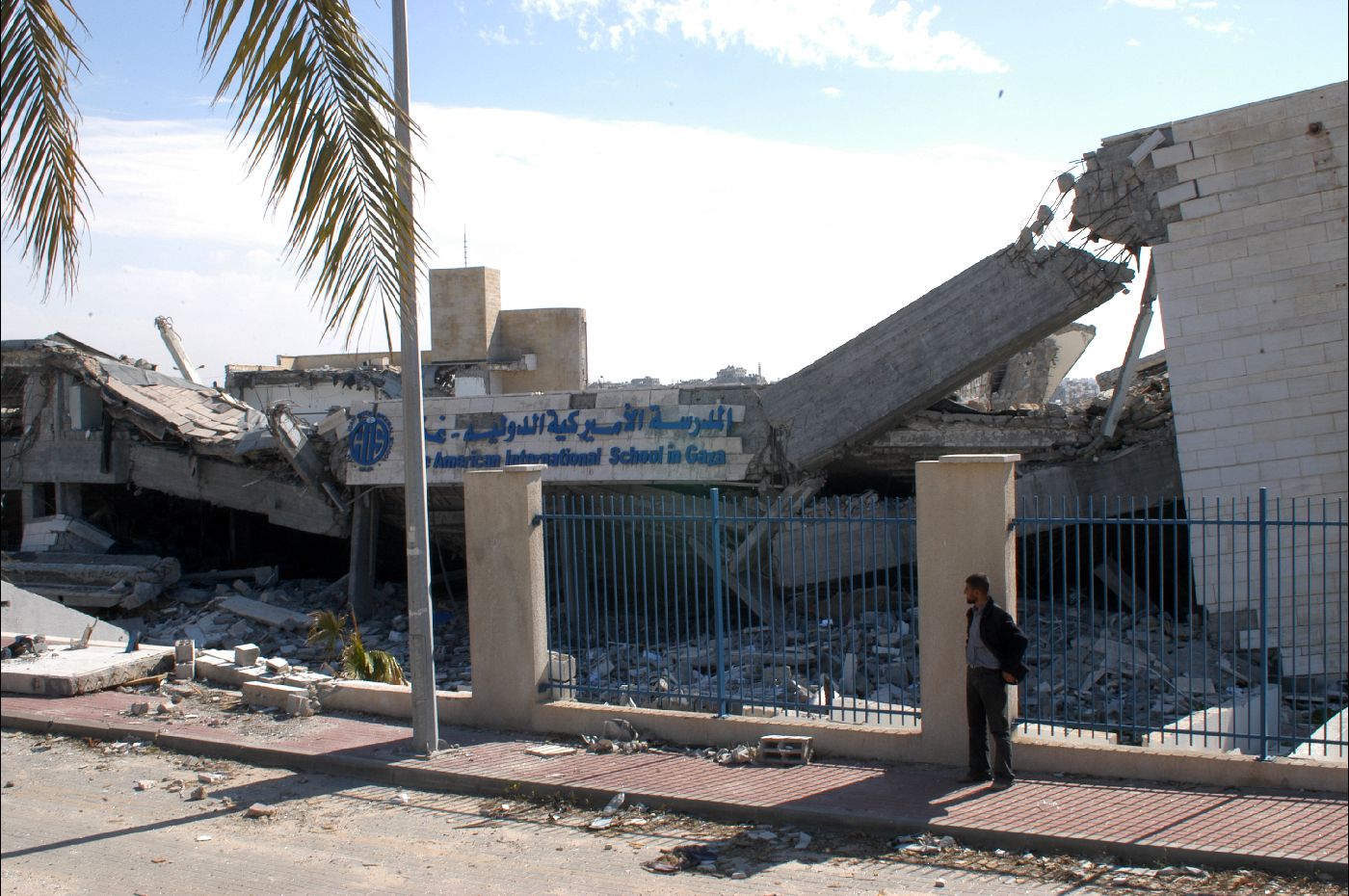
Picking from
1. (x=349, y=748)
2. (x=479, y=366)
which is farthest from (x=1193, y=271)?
(x=479, y=366)

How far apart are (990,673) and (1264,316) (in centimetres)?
768

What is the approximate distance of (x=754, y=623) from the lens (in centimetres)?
1722

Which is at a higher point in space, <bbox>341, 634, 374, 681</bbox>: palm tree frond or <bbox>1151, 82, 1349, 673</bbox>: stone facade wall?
<bbox>1151, 82, 1349, 673</bbox>: stone facade wall

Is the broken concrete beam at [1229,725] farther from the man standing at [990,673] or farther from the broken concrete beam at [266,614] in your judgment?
the broken concrete beam at [266,614]

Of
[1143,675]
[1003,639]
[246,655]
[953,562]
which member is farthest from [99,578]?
[1003,639]

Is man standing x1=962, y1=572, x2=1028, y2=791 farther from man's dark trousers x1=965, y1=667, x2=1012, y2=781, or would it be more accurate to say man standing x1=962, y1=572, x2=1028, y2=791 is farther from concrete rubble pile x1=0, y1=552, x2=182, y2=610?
concrete rubble pile x1=0, y1=552, x2=182, y2=610

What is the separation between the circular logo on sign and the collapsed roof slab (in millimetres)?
7682

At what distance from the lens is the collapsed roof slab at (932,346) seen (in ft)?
47.9

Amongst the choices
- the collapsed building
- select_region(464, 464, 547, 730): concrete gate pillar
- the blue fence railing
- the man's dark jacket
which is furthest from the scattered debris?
the collapsed building

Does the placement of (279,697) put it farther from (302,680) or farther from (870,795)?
(870,795)

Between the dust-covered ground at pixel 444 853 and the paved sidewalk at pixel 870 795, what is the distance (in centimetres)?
11

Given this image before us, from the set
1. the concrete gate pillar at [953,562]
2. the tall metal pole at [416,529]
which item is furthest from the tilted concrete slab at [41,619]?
the concrete gate pillar at [953,562]

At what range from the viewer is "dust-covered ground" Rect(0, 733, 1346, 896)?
6.08 metres

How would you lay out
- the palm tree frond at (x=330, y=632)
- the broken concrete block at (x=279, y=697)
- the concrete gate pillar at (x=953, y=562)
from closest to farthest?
the concrete gate pillar at (x=953, y=562) → the broken concrete block at (x=279, y=697) → the palm tree frond at (x=330, y=632)
